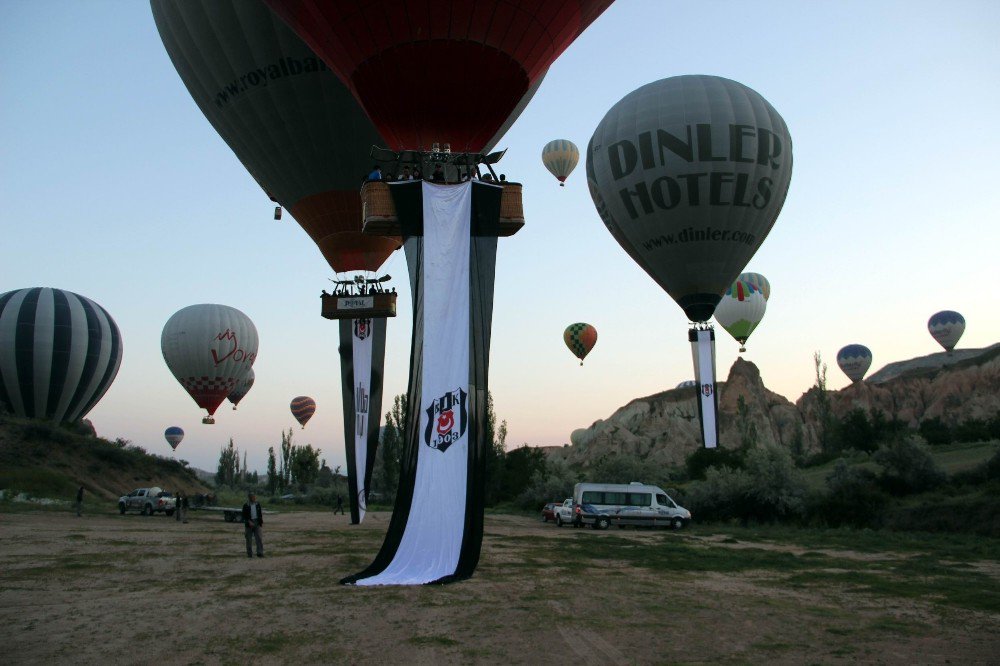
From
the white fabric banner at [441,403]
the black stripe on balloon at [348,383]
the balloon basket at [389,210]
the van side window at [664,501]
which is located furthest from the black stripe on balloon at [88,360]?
the white fabric banner at [441,403]

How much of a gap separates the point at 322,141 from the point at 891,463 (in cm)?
2284

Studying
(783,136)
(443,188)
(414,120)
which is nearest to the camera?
(443,188)

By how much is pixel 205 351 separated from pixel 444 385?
37897mm

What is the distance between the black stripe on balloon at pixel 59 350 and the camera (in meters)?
45.4

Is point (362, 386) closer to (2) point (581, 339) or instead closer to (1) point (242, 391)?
(2) point (581, 339)

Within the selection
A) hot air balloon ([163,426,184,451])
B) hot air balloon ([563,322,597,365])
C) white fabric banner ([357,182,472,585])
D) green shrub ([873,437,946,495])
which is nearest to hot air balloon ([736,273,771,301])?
hot air balloon ([563,322,597,365])

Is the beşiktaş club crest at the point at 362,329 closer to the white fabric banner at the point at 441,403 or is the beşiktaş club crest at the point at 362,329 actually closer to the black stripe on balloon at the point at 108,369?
the white fabric banner at the point at 441,403

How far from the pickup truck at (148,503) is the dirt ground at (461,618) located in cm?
2013

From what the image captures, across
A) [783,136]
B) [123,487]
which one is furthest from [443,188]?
[123,487]

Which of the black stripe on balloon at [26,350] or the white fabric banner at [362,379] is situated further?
the black stripe on balloon at [26,350]

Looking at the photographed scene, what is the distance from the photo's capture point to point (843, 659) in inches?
263

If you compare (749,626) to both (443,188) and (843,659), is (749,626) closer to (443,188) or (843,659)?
(843,659)

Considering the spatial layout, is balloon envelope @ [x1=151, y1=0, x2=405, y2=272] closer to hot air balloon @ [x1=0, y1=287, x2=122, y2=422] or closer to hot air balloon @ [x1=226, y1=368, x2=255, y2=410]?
hot air balloon @ [x1=0, y1=287, x2=122, y2=422]

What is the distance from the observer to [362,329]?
26625mm
